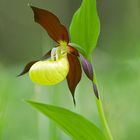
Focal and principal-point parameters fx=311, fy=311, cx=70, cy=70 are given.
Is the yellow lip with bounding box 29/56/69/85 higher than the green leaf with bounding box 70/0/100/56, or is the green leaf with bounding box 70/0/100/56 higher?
the green leaf with bounding box 70/0/100/56

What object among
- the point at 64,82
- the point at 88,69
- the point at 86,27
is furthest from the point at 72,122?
the point at 64,82

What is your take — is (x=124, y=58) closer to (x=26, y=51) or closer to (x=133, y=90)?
(x=133, y=90)

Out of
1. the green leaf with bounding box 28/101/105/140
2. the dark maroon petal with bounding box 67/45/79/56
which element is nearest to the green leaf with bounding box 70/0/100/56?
the dark maroon petal with bounding box 67/45/79/56

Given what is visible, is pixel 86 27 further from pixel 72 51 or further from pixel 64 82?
pixel 64 82

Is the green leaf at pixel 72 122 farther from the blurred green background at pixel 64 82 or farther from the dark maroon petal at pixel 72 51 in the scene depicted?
the blurred green background at pixel 64 82

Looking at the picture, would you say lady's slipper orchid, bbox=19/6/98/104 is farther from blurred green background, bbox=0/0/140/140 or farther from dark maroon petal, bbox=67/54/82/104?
blurred green background, bbox=0/0/140/140

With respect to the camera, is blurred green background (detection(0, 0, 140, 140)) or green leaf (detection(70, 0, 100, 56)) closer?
green leaf (detection(70, 0, 100, 56))

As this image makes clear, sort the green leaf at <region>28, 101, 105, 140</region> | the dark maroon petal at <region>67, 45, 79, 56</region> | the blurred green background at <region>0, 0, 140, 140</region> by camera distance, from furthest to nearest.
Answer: the blurred green background at <region>0, 0, 140, 140</region>, the dark maroon petal at <region>67, 45, 79, 56</region>, the green leaf at <region>28, 101, 105, 140</region>
